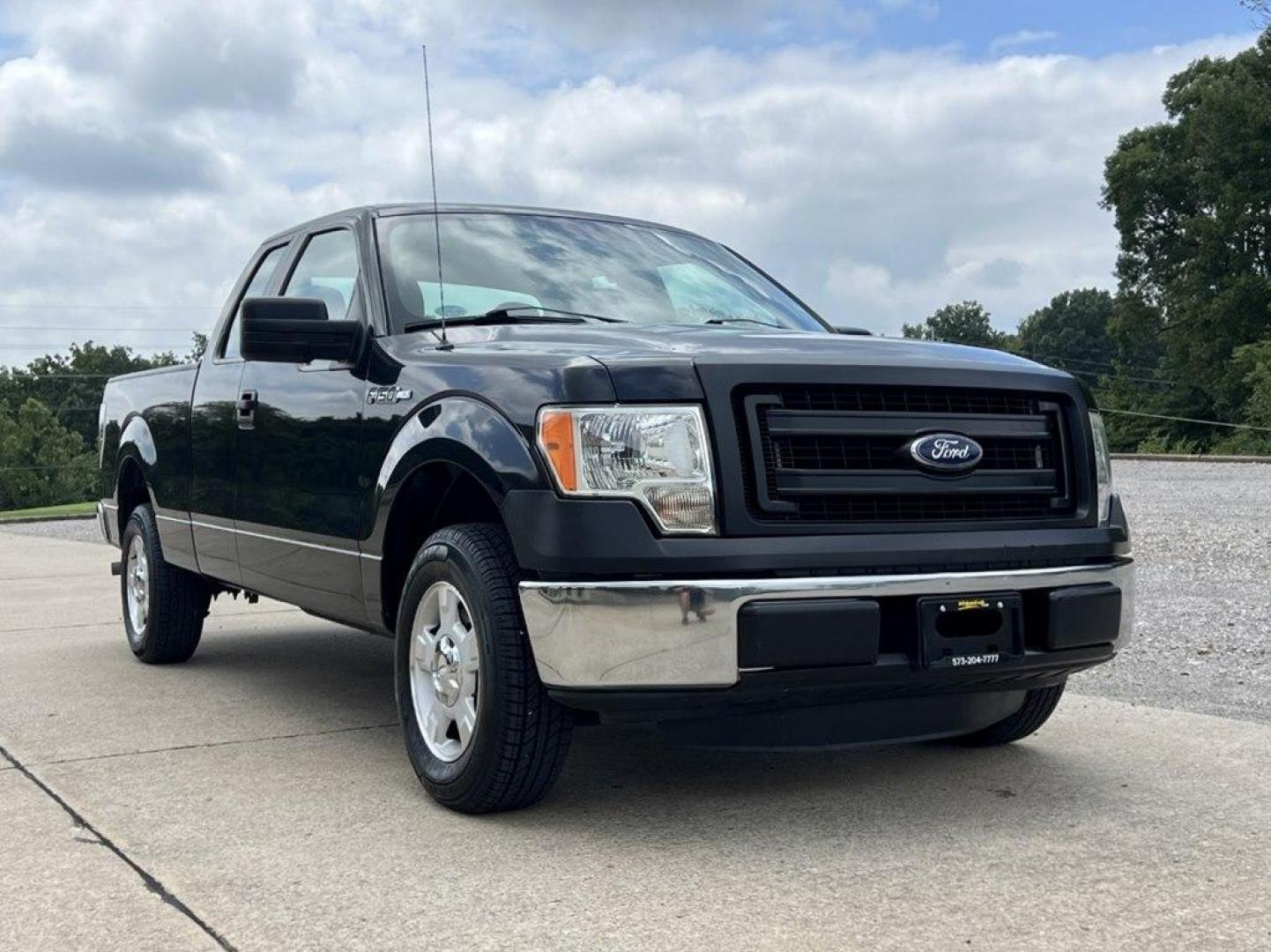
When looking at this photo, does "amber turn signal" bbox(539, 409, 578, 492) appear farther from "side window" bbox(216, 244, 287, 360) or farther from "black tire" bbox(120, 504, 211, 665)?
"black tire" bbox(120, 504, 211, 665)

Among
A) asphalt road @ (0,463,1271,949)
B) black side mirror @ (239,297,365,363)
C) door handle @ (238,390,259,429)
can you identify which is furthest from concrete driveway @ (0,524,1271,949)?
black side mirror @ (239,297,365,363)

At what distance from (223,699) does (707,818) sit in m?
2.73

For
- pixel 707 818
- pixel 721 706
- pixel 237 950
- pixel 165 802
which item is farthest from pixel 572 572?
pixel 165 802

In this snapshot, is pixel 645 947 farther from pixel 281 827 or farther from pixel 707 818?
pixel 281 827

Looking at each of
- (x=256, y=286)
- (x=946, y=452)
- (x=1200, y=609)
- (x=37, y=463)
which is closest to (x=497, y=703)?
(x=946, y=452)

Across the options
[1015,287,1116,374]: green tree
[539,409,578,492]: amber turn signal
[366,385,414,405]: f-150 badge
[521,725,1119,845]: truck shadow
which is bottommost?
[521,725,1119,845]: truck shadow

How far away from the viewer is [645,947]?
302 centimetres

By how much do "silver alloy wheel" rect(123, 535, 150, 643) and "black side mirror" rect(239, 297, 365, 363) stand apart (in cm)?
242

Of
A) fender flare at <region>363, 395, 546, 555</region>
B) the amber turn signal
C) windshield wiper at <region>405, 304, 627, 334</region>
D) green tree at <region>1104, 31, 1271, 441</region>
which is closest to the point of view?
the amber turn signal

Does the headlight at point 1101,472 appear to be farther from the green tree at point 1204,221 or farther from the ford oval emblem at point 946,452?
the green tree at point 1204,221

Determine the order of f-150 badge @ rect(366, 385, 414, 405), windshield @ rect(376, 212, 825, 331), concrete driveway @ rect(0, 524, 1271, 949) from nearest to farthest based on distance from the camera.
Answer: concrete driveway @ rect(0, 524, 1271, 949) < f-150 badge @ rect(366, 385, 414, 405) < windshield @ rect(376, 212, 825, 331)

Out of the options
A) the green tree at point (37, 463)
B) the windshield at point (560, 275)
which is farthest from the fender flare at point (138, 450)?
the green tree at point (37, 463)

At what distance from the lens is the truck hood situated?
3748mm

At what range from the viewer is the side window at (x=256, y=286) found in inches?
247
